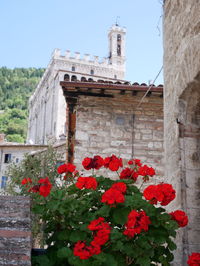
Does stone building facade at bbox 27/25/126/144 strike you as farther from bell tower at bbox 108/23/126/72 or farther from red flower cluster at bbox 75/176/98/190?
red flower cluster at bbox 75/176/98/190

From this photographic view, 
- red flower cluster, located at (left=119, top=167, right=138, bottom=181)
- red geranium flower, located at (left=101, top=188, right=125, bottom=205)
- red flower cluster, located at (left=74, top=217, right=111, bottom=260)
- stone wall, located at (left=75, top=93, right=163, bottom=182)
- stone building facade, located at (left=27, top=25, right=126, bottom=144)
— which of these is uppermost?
stone building facade, located at (left=27, top=25, right=126, bottom=144)

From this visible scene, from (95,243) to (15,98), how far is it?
85489 mm

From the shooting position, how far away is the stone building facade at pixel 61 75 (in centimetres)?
4881

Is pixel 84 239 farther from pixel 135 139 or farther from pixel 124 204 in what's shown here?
pixel 135 139

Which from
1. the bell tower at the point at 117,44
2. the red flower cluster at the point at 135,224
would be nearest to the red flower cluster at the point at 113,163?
the red flower cluster at the point at 135,224

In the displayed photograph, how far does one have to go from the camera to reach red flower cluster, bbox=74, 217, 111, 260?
2227mm

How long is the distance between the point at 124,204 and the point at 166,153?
2.06m

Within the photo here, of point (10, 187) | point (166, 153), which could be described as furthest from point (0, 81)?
point (166, 153)

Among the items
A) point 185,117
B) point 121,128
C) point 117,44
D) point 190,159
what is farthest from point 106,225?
point 117,44

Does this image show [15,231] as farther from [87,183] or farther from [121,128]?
[121,128]

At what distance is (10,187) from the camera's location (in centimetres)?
1246

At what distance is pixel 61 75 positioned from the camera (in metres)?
50.1

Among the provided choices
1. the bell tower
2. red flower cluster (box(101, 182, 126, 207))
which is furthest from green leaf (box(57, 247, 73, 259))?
the bell tower

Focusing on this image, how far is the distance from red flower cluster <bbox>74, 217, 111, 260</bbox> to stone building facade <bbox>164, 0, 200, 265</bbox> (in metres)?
1.63
